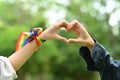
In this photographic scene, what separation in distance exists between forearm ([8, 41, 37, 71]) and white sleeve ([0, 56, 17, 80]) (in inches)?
0.8

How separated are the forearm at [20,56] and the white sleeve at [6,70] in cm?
2

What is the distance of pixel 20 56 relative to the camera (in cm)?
155

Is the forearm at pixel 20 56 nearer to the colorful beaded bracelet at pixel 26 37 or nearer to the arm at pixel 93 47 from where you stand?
the colorful beaded bracelet at pixel 26 37

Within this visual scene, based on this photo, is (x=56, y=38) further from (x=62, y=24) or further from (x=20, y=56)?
(x=20, y=56)

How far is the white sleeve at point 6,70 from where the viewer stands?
1.49 meters

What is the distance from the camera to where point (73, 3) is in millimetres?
14969

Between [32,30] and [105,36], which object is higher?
[105,36]

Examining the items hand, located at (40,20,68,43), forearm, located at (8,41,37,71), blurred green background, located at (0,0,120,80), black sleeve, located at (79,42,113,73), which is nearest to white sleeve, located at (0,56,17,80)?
forearm, located at (8,41,37,71)

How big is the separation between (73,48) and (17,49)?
1190cm

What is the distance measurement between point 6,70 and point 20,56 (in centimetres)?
8

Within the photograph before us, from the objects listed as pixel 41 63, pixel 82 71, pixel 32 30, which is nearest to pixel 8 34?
pixel 41 63

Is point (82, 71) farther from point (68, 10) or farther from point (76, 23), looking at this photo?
point (76, 23)

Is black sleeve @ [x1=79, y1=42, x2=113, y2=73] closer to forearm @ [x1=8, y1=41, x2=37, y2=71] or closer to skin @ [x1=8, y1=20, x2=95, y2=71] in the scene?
skin @ [x1=8, y1=20, x2=95, y2=71]

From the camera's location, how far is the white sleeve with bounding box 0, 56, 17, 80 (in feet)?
4.89
